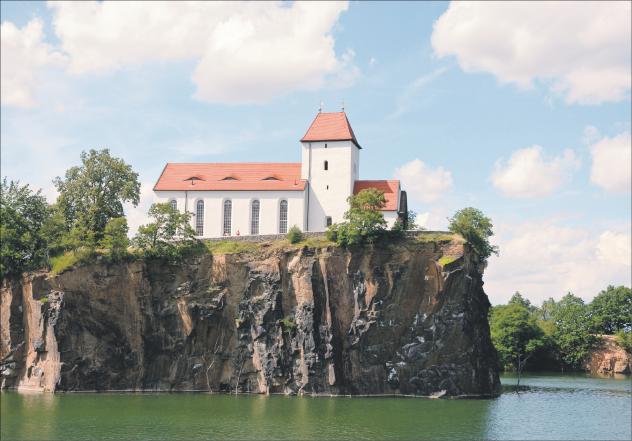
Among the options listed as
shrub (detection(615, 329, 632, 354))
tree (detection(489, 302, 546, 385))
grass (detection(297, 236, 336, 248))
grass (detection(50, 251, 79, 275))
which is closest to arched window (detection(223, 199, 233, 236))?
grass (detection(297, 236, 336, 248))

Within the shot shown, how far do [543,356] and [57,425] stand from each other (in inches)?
2787

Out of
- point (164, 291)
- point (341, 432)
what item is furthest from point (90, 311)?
point (341, 432)

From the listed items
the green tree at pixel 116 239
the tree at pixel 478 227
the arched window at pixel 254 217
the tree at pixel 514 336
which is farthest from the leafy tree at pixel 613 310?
the green tree at pixel 116 239

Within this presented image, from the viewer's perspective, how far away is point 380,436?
145 feet

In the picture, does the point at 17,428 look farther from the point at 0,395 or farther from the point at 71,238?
the point at 71,238

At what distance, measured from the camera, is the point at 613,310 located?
104188 millimetres

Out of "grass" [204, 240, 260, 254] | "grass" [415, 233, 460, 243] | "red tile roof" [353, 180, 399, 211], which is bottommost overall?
"grass" [204, 240, 260, 254]

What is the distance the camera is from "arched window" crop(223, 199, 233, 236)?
2990 inches

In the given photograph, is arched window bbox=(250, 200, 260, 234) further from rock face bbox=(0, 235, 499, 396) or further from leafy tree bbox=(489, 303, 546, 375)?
leafy tree bbox=(489, 303, 546, 375)

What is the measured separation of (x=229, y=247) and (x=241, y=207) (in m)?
7.10

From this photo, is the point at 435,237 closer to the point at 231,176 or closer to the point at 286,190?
the point at 286,190

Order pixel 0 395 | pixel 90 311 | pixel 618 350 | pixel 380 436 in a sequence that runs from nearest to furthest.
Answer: pixel 380 436
pixel 0 395
pixel 90 311
pixel 618 350

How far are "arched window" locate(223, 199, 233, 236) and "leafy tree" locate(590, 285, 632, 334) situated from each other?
56.0 metres

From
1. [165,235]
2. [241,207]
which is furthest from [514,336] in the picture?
[165,235]
